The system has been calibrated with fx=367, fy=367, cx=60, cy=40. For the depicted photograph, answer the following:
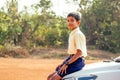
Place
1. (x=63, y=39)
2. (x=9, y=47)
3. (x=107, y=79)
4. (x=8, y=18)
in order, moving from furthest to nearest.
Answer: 1. (x=63, y=39)
2. (x=8, y=18)
3. (x=9, y=47)
4. (x=107, y=79)

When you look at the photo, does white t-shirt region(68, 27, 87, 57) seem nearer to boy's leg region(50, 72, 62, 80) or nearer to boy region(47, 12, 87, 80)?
boy region(47, 12, 87, 80)

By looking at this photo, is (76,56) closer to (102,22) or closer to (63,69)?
(63,69)

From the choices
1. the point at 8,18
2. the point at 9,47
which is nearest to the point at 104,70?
the point at 9,47

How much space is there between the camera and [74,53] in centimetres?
407

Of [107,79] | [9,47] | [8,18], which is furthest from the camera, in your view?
[8,18]

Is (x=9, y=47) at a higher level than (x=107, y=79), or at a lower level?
lower

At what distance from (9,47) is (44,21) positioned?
399cm

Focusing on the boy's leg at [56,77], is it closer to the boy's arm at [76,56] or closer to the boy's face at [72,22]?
the boy's arm at [76,56]

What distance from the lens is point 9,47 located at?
1998 centimetres

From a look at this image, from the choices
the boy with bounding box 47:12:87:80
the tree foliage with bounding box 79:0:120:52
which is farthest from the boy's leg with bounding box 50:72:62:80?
the tree foliage with bounding box 79:0:120:52

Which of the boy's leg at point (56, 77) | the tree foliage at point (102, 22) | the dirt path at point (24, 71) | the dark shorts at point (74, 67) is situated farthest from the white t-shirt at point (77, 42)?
the tree foliage at point (102, 22)

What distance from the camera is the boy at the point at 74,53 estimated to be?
3931mm

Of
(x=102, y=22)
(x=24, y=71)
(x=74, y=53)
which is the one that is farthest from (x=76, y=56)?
(x=102, y=22)

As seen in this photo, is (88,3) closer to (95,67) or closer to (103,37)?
(103,37)
